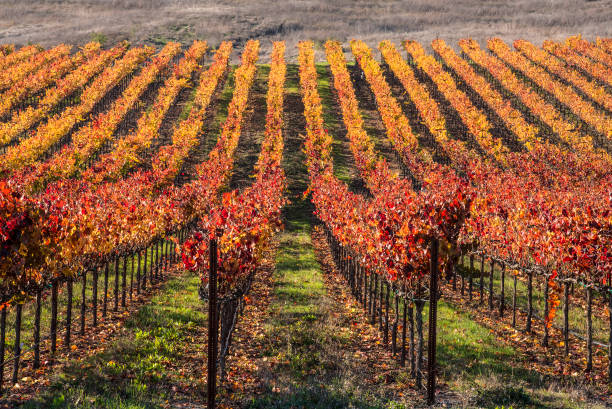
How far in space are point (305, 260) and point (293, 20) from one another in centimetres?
11691

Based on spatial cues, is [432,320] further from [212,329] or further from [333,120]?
[333,120]

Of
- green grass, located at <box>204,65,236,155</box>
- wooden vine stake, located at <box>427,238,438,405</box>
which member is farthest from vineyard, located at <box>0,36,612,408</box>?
green grass, located at <box>204,65,236,155</box>

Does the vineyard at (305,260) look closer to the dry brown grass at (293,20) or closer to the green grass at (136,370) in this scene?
the green grass at (136,370)

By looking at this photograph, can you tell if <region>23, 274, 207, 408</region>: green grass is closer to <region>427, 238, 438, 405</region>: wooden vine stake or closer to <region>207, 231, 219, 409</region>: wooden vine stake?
<region>207, 231, 219, 409</region>: wooden vine stake

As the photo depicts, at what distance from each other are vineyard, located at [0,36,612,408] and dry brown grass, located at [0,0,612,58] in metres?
55.2

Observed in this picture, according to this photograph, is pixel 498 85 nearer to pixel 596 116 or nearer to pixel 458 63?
pixel 458 63

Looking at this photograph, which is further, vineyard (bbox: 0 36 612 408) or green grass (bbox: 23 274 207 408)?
vineyard (bbox: 0 36 612 408)

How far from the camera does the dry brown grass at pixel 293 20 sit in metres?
119

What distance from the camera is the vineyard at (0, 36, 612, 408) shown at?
13.7 m

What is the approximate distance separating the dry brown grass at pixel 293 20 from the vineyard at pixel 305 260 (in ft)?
181

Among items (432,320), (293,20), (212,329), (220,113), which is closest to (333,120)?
(220,113)

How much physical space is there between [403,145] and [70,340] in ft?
149

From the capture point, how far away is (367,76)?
84625 millimetres

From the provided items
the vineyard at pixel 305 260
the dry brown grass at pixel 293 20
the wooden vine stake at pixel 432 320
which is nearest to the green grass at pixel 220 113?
the vineyard at pixel 305 260
